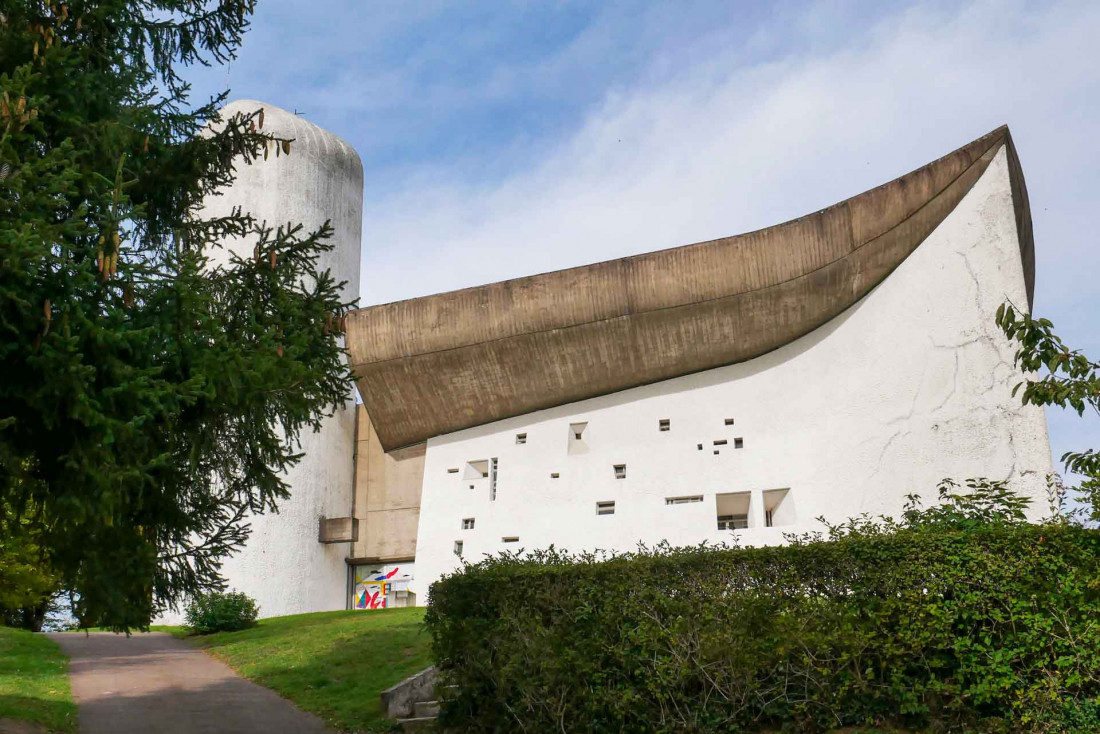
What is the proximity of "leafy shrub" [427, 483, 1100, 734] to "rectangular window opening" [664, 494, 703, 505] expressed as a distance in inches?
509

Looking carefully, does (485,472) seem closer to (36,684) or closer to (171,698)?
(171,698)

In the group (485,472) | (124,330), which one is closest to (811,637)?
(124,330)

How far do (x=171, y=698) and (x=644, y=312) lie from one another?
14029 millimetres

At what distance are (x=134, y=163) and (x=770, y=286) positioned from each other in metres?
16.3

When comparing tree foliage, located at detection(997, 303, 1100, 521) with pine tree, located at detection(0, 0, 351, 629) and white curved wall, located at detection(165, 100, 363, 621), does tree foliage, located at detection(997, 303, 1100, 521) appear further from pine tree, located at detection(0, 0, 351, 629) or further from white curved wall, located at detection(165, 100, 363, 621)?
white curved wall, located at detection(165, 100, 363, 621)

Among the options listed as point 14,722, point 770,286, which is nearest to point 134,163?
point 14,722

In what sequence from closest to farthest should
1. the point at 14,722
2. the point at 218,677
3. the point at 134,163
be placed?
1. the point at 134,163
2. the point at 14,722
3. the point at 218,677

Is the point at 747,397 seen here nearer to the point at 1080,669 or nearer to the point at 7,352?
the point at 1080,669

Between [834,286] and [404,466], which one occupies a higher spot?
[834,286]

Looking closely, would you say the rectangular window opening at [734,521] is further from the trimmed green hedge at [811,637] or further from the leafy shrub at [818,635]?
the trimmed green hedge at [811,637]

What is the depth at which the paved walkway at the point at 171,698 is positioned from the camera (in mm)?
12258

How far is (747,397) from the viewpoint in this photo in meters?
24.2

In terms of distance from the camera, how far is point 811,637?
9336 mm

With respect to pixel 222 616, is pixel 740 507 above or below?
above
